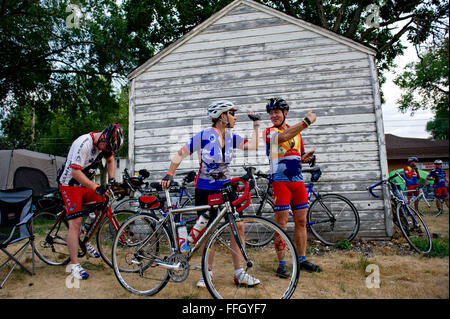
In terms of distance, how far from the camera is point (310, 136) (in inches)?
192

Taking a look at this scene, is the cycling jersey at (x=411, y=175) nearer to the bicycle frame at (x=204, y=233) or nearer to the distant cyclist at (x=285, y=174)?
the distant cyclist at (x=285, y=174)

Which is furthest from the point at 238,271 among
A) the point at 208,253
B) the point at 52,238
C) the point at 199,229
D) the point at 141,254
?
the point at 52,238

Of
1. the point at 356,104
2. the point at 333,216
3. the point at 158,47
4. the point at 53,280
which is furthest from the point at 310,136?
the point at 158,47

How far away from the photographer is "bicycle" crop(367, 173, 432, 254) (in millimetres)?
3846

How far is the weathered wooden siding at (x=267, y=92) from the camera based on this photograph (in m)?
4.75

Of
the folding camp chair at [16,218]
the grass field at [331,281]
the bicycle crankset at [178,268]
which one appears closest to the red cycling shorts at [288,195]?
the grass field at [331,281]

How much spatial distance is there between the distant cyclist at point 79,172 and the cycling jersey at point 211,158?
3.31ft

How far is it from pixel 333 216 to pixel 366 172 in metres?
1.00

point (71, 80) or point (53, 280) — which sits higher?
point (71, 80)

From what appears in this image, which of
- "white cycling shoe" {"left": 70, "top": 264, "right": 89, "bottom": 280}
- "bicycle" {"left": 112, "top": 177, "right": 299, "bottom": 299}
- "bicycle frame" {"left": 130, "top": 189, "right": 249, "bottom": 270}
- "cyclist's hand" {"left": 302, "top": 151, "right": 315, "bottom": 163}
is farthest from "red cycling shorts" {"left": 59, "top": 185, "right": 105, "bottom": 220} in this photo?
"cyclist's hand" {"left": 302, "top": 151, "right": 315, "bottom": 163}

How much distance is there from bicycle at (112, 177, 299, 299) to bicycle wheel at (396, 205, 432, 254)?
259 centimetres

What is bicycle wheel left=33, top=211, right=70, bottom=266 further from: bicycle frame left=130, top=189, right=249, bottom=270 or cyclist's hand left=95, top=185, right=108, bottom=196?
bicycle frame left=130, top=189, right=249, bottom=270

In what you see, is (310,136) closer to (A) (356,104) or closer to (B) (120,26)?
(A) (356,104)
